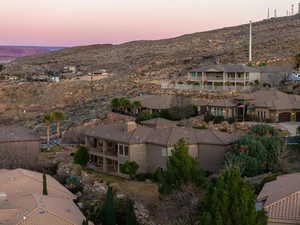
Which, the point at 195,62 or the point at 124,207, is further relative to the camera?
the point at 195,62

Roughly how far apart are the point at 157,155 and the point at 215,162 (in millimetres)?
4516

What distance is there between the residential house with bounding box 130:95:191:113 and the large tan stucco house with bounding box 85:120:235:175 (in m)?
13.1

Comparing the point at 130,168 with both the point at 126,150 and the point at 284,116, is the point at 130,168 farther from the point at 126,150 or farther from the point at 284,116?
the point at 284,116

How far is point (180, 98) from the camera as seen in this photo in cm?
5356

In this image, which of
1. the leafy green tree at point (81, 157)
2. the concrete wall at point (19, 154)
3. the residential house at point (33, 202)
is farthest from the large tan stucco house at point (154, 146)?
the residential house at point (33, 202)

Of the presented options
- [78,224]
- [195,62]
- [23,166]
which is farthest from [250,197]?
[195,62]

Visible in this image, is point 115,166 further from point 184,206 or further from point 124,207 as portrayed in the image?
point 184,206

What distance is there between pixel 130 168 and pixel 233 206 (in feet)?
54.1

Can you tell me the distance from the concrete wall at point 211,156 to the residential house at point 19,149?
14.1 meters

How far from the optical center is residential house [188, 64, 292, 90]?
59784 mm

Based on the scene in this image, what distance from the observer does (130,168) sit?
3538cm

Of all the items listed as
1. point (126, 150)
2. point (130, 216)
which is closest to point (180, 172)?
point (130, 216)

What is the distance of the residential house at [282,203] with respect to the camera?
71.4 feet

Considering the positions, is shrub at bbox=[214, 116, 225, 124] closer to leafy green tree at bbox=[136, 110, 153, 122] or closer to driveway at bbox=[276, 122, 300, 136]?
driveway at bbox=[276, 122, 300, 136]
